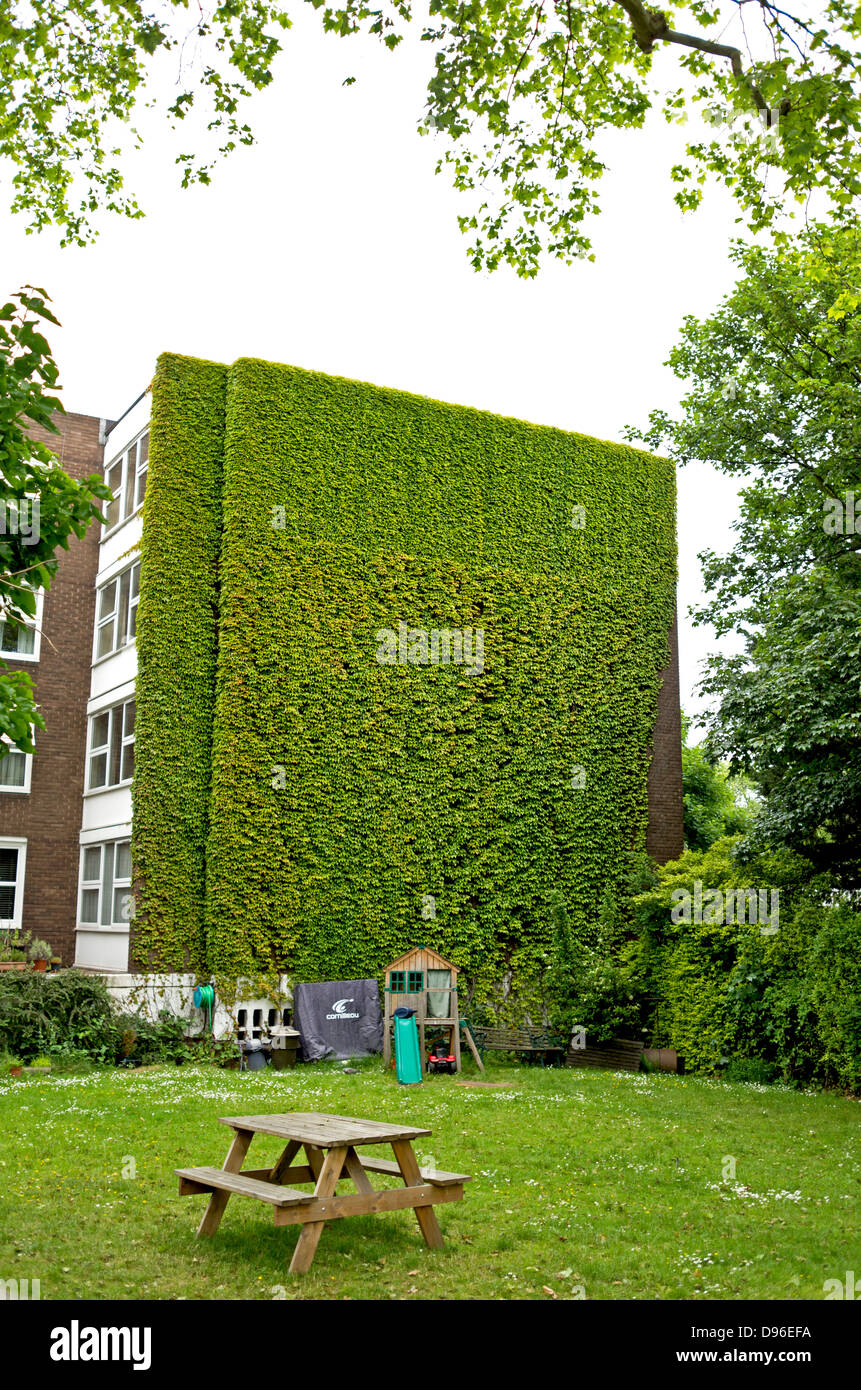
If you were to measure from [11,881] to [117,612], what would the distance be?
5959 millimetres

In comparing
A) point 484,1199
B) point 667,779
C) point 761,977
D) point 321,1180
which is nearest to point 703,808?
point 667,779

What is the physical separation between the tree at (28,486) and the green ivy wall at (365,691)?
43.0 feet

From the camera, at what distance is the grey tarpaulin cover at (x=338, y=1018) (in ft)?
60.2

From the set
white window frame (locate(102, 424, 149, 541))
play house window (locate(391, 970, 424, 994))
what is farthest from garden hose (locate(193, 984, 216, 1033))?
white window frame (locate(102, 424, 149, 541))

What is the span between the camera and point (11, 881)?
22.6m

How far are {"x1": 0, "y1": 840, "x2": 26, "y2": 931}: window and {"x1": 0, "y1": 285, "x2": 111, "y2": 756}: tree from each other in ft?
59.3

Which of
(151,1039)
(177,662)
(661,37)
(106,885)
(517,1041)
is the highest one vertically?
(661,37)

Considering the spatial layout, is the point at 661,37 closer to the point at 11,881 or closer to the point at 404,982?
the point at 404,982

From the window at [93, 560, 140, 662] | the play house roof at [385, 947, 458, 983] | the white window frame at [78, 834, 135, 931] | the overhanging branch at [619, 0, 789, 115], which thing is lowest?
the play house roof at [385, 947, 458, 983]

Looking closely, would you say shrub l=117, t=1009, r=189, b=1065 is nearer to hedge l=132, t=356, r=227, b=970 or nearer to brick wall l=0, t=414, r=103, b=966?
hedge l=132, t=356, r=227, b=970

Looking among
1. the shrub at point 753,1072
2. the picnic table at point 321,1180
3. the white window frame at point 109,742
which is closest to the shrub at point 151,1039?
the white window frame at point 109,742

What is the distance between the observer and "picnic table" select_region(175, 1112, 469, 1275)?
647cm

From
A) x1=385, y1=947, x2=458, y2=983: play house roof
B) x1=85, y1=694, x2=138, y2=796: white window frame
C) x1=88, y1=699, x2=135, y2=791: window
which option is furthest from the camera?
x1=88, y1=699, x2=135, y2=791: window
